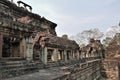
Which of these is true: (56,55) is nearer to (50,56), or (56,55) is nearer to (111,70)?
(50,56)

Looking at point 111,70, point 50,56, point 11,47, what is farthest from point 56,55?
point 111,70

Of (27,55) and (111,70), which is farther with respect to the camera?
(111,70)

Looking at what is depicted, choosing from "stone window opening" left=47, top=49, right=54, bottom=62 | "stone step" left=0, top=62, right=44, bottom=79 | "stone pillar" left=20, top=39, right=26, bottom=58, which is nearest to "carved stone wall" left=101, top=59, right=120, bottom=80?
"stone window opening" left=47, top=49, right=54, bottom=62

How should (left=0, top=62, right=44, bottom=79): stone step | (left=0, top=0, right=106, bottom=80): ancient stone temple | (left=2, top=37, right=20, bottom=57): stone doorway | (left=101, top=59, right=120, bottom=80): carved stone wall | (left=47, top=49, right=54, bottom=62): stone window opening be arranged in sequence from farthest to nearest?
1. (left=101, top=59, right=120, bottom=80): carved stone wall
2. (left=47, top=49, right=54, bottom=62): stone window opening
3. (left=2, top=37, right=20, bottom=57): stone doorway
4. (left=0, top=0, right=106, bottom=80): ancient stone temple
5. (left=0, top=62, right=44, bottom=79): stone step

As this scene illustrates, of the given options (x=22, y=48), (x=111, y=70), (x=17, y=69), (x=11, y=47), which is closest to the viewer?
(x=17, y=69)

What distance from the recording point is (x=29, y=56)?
8680 millimetres

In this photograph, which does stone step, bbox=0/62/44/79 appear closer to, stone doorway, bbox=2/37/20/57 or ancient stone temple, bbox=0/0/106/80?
ancient stone temple, bbox=0/0/106/80

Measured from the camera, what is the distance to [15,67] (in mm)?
7254

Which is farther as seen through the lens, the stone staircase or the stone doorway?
the stone doorway

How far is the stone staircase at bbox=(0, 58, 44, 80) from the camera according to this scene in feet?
21.4

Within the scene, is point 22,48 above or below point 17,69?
above

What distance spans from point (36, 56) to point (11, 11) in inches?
265

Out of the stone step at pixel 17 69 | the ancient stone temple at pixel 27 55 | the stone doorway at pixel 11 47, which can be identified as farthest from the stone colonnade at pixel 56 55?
the stone doorway at pixel 11 47

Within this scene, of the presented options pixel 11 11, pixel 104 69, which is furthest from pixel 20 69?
pixel 104 69
